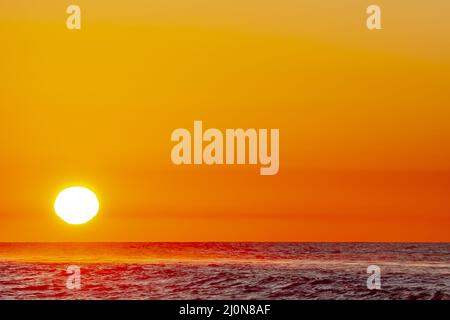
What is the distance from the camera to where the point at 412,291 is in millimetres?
31562

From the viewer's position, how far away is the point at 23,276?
40812 millimetres

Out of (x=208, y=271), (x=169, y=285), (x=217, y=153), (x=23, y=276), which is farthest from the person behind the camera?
(x=208, y=271)
